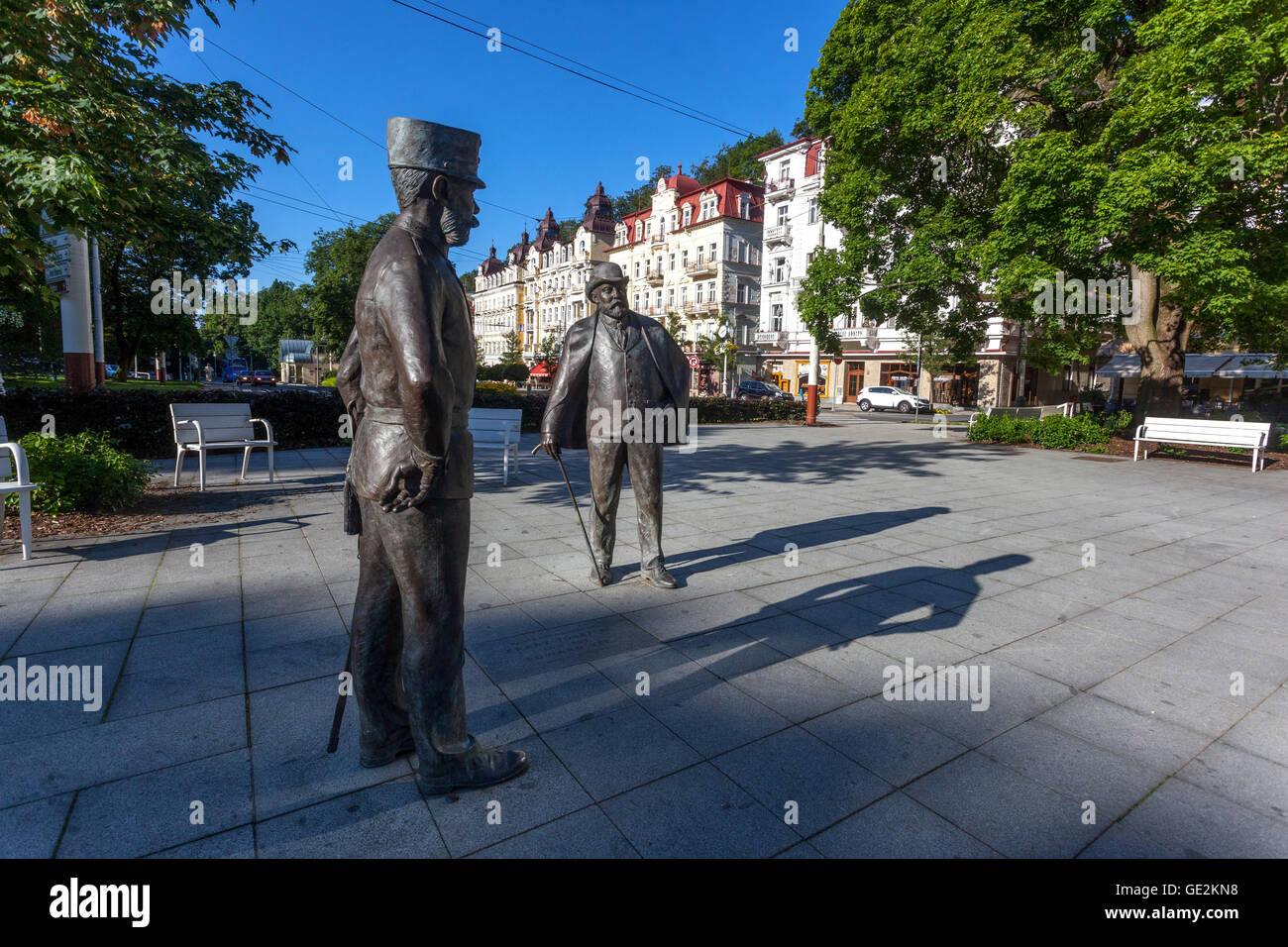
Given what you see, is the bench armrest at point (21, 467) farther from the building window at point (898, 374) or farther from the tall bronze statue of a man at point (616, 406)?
the building window at point (898, 374)

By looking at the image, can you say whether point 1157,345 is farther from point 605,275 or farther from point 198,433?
→ point 198,433

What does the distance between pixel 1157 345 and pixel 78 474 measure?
67.9 feet

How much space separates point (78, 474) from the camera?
6375mm

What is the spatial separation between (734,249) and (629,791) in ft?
168

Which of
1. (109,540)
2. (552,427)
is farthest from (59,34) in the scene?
(552,427)

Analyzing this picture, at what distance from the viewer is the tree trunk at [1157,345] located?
1584 cm

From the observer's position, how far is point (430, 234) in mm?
2352

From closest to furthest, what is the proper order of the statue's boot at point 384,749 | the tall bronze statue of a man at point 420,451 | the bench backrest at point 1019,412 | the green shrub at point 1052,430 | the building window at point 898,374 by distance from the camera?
the tall bronze statue of a man at point 420,451, the statue's boot at point 384,749, the green shrub at point 1052,430, the bench backrest at point 1019,412, the building window at point 898,374

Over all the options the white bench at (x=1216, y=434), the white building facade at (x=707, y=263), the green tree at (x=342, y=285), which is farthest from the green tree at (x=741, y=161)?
the white bench at (x=1216, y=434)

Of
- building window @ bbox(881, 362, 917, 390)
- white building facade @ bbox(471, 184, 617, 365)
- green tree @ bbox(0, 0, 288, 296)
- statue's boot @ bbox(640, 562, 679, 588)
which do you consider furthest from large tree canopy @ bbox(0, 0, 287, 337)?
white building facade @ bbox(471, 184, 617, 365)

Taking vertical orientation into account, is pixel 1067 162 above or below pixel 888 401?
above

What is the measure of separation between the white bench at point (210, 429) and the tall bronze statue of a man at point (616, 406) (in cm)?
521

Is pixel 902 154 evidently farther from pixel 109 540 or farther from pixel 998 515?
pixel 109 540

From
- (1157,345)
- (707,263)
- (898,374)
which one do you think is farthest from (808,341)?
(1157,345)
